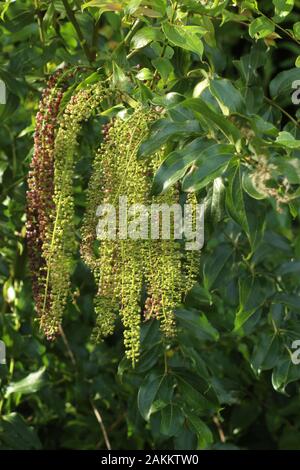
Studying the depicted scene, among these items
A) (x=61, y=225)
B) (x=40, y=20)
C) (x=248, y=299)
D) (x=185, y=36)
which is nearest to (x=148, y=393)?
(x=248, y=299)

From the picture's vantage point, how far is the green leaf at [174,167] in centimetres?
158

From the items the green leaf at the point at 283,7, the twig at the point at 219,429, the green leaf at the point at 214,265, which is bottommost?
the twig at the point at 219,429

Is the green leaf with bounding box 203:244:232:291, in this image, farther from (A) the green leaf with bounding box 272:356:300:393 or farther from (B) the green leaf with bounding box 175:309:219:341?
(A) the green leaf with bounding box 272:356:300:393

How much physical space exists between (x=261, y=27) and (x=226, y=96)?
0.39m

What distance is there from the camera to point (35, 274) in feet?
5.80

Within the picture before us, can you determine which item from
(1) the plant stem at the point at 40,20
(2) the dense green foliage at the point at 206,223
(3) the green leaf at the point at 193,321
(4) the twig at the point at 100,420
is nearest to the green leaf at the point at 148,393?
(2) the dense green foliage at the point at 206,223

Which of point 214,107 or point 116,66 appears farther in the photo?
point 116,66

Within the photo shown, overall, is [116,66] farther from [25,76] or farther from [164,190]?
[25,76]

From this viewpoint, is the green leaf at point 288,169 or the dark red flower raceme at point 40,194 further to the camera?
the dark red flower raceme at point 40,194

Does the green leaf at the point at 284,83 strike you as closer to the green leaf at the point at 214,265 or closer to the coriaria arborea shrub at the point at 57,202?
the green leaf at the point at 214,265

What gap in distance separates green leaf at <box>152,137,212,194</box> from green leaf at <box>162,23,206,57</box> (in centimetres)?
22

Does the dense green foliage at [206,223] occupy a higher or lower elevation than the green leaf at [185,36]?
lower
